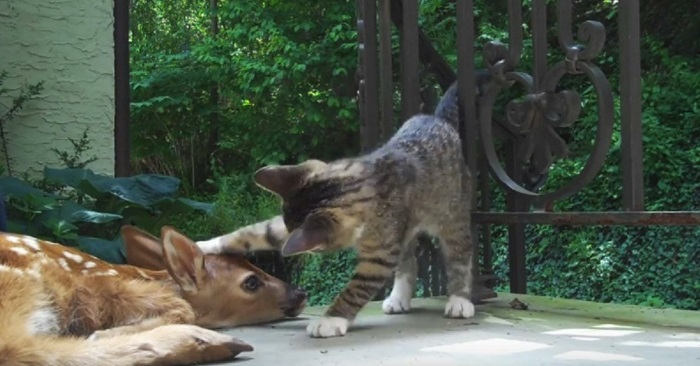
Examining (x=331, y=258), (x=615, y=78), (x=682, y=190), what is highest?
(x=615, y=78)

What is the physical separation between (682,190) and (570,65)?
474 centimetres

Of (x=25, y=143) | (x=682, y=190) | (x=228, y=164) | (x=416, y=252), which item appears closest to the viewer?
(x=416, y=252)

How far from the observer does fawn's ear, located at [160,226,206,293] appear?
9.82 feet

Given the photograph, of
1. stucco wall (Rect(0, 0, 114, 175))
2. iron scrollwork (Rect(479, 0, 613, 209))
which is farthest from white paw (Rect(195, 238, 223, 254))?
stucco wall (Rect(0, 0, 114, 175))

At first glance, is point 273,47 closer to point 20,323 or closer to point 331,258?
point 331,258

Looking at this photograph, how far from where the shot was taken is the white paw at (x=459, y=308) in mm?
3148

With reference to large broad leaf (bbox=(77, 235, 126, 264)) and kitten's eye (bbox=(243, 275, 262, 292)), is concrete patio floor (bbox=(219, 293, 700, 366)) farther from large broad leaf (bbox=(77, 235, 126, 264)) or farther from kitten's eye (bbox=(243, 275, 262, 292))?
large broad leaf (bbox=(77, 235, 126, 264))

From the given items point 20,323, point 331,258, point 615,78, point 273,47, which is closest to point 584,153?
point 615,78

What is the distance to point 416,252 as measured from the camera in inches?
149

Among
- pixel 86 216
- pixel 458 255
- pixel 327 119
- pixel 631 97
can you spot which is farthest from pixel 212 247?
pixel 327 119

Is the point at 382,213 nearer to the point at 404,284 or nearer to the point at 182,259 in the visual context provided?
the point at 404,284

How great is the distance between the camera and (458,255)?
3.32m

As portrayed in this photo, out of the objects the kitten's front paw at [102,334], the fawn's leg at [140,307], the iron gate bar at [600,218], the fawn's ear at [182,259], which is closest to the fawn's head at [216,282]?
the fawn's ear at [182,259]

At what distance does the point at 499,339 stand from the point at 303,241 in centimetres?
71
